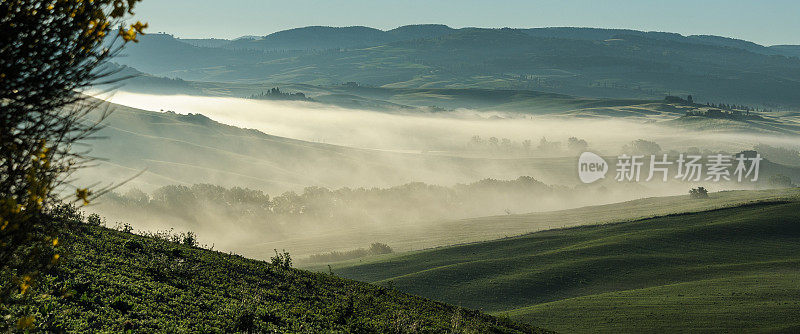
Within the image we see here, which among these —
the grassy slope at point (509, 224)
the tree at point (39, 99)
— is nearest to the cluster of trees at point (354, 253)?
the grassy slope at point (509, 224)

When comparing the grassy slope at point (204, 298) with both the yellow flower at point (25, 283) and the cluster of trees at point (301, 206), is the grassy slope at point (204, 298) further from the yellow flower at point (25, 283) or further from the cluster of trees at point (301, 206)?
the cluster of trees at point (301, 206)

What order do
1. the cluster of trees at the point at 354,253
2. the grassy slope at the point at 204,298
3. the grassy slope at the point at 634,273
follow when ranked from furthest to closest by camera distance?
the cluster of trees at the point at 354,253 < the grassy slope at the point at 634,273 < the grassy slope at the point at 204,298

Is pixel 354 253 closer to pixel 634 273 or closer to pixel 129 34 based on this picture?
pixel 634 273

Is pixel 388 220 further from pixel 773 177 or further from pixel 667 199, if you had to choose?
pixel 773 177

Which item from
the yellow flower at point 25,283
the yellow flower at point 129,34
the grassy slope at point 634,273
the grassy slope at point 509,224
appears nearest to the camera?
the yellow flower at point 25,283

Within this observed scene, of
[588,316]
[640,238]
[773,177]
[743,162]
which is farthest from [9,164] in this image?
[743,162]

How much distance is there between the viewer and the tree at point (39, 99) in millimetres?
7668

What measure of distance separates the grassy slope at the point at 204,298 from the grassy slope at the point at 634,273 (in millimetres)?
23491

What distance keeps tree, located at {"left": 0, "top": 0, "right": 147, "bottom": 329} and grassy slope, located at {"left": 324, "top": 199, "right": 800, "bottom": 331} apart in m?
43.3

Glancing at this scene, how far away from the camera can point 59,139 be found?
8.02m

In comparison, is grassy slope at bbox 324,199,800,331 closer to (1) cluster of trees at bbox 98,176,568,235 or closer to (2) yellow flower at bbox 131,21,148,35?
(2) yellow flower at bbox 131,21,148,35

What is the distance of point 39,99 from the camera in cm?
801

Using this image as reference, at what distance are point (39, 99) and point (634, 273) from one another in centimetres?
6681

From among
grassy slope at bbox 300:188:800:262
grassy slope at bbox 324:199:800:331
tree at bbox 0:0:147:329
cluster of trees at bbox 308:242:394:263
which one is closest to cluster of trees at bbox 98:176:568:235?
grassy slope at bbox 300:188:800:262
